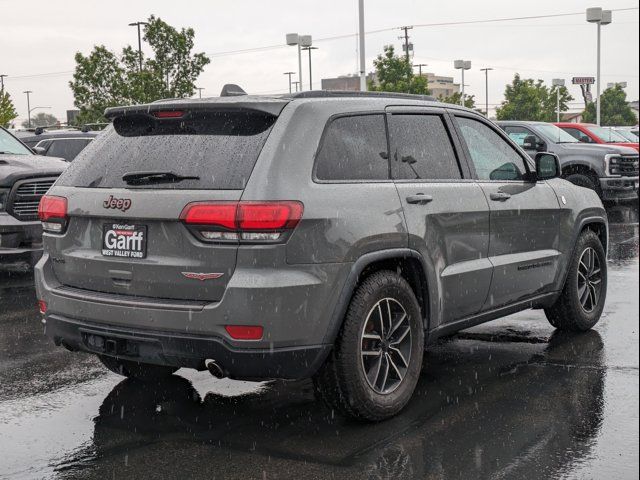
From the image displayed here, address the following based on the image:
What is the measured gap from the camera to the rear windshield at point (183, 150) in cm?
466

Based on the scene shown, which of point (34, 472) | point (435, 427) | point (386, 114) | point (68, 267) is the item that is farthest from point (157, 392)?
point (386, 114)

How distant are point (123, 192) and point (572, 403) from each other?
277 cm

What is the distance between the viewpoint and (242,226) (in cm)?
447

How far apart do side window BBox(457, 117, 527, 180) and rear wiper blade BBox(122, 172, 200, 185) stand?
214cm

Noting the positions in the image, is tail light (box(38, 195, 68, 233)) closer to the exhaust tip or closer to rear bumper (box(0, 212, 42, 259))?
the exhaust tip

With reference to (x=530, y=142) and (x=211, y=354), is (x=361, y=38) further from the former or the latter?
(x=211, y=354)

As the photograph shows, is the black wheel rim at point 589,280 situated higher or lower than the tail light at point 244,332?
lower

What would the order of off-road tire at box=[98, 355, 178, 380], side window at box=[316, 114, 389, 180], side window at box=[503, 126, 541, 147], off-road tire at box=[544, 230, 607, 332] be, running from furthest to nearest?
side window at box=[503, 126, 541, 147] < off-road tire at box=[544, 230, 607, 332] < off-road tire at box=[98, 355, 178, 380] < side window at box=[316, 114, 389, 180]

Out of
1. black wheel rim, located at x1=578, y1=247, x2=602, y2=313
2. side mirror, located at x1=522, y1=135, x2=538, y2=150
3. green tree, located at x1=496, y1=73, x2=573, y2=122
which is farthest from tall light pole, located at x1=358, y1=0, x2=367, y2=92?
green tree, located at x1=496, y1=73, x2=573, y2=122

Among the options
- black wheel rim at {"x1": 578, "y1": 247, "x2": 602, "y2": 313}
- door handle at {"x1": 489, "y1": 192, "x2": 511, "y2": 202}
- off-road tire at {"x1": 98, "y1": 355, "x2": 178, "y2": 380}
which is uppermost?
door handle at {"x1": 489, "y1": 192, "x2": 511, "y2": 202}

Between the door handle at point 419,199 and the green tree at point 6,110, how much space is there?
4797cm

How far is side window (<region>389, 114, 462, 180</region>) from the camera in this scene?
5.44 m

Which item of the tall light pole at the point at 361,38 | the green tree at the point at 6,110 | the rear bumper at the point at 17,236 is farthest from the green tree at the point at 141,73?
the rear bumper at the point at 17,236

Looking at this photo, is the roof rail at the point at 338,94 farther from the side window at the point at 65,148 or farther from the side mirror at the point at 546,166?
the side window at the point at 65,148
